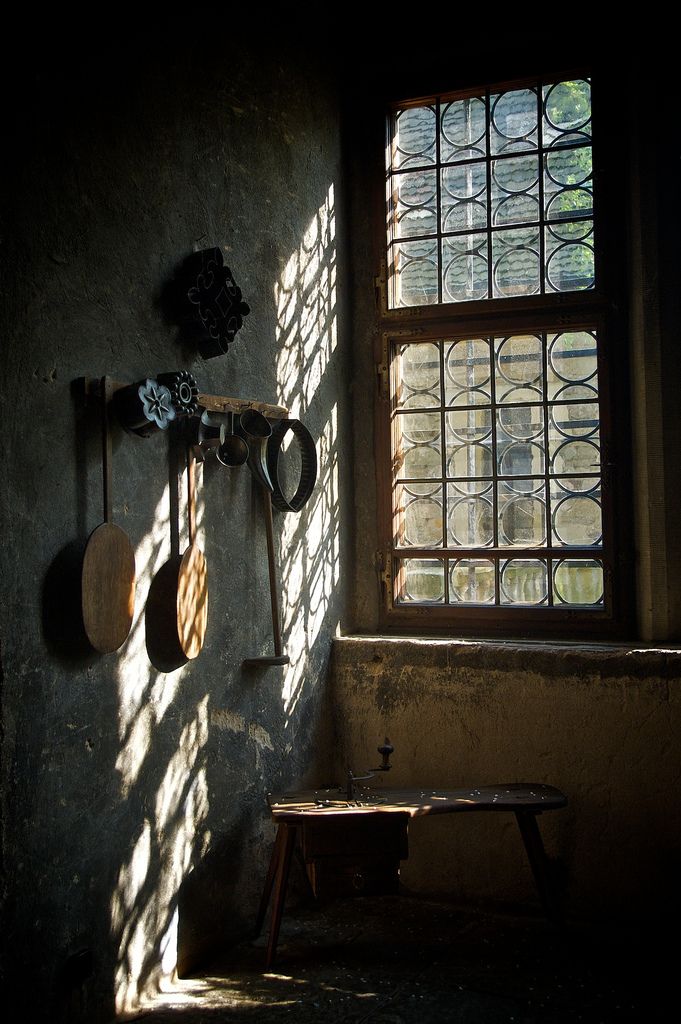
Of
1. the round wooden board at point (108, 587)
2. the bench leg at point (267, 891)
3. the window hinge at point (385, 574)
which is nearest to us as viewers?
the round wooden board at point (108, 587)

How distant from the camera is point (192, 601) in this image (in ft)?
11.3

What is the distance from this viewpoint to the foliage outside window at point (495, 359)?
439 cm

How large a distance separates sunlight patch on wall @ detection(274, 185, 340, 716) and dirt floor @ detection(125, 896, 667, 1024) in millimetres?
1006

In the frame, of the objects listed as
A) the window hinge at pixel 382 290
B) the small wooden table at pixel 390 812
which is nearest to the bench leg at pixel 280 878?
the small wooden table at pixel 390 812

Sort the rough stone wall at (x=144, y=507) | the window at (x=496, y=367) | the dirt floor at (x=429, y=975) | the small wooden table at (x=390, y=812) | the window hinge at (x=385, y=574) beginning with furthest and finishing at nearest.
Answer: the window hinge at (x=385, y=574) → the window at (x=496, y=367) → the small wooden table at (x=390, y=812) → the dirt floor at (x=429, y=975) → the rough stone wall at (x=144, y=507)

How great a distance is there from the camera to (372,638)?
4.52 metres

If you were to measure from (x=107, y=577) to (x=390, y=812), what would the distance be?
54.8 inches

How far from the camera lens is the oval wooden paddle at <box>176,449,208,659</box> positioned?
3.38 metres

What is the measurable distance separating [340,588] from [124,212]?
218 centimetres

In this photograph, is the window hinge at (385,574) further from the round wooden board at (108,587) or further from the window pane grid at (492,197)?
the round wooden board at (108,587)

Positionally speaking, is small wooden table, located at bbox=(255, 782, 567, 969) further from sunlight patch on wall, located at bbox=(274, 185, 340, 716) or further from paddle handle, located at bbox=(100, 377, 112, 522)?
paddle handle, located at bbox=(100, 377, 112, 522)

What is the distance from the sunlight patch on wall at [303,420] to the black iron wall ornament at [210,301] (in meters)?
0.50

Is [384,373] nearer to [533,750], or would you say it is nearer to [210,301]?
[210,301]

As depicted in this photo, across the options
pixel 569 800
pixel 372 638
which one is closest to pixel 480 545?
pixel 372 638
